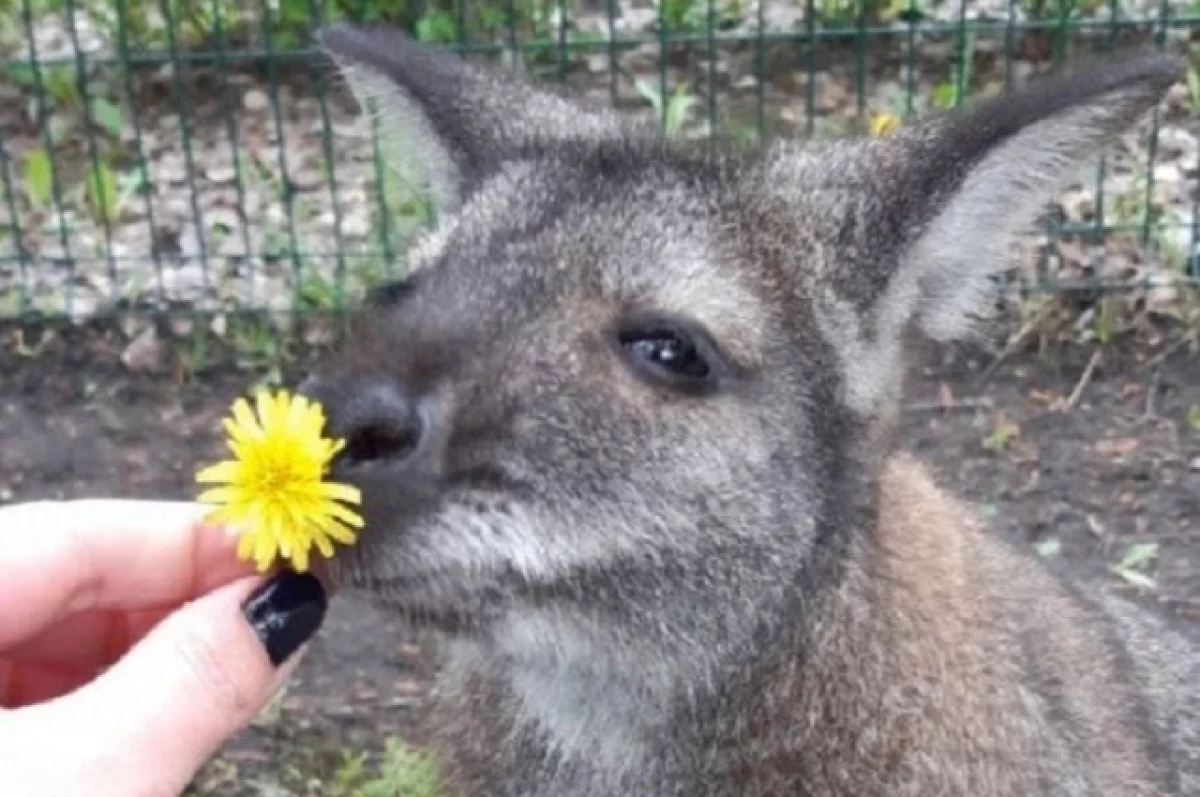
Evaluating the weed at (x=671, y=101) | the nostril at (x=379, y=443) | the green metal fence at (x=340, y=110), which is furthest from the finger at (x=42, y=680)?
the weed at (x=671, y=101)

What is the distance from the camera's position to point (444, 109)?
3617 mm

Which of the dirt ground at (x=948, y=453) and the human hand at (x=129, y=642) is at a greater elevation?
the human hand at (x=129, y=642)

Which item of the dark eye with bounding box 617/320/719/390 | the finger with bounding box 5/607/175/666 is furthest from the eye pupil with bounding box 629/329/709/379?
the finger with bounding box 5/607/175/666

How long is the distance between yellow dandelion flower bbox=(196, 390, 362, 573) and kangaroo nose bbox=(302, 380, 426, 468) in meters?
0.03

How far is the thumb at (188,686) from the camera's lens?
249cm

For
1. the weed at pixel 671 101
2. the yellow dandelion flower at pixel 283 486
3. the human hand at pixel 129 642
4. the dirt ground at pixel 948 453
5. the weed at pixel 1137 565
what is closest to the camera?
the human hand at pixel 129 642

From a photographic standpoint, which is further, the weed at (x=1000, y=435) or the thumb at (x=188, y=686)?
the weed at (x=1000, y=435)

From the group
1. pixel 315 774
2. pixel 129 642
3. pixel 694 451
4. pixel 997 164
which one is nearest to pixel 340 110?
pixel 315 774

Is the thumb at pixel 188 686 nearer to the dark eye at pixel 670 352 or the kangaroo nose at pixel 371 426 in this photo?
the kangaroo nose at pixel 371 426

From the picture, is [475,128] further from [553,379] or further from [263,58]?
[263,58]

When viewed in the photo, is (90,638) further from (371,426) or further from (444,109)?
(444,109)

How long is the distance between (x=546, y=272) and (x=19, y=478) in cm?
340

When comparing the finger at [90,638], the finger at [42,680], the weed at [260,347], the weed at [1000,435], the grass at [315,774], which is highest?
the finger at [90,638]

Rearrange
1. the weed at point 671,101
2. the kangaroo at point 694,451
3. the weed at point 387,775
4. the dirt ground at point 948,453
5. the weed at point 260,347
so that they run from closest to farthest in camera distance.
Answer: the kangaroo at point 694,451, the weed at point 387,775, the dirt ground at point 948,453, the weed at point 671,101, the weed at point 260,347
